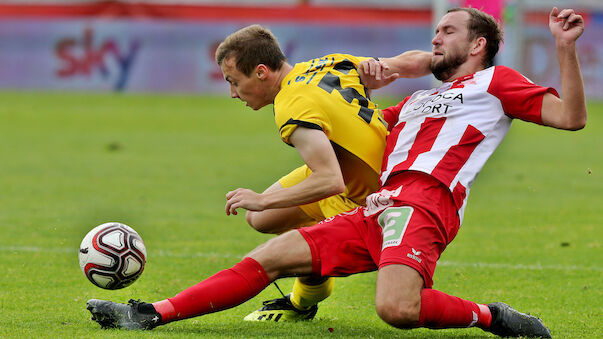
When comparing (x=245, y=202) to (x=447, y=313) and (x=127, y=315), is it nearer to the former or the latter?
(x=127, y=315)

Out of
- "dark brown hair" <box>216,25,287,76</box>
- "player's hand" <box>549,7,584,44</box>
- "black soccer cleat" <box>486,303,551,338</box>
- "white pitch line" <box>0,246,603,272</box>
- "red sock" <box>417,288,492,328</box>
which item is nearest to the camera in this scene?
"player's hand" <box>549,7,584,44</box>

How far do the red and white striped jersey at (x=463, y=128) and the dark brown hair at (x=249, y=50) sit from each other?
818 millimetres

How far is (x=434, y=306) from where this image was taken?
4.59 metres

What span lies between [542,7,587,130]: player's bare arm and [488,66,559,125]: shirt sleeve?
7.0 inches

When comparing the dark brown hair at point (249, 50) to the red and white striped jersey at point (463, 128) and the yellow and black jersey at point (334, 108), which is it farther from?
the red and white striped jersey at point (463, 128)

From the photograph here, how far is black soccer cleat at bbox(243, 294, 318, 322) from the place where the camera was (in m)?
5.41

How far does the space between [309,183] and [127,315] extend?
44.8 inches

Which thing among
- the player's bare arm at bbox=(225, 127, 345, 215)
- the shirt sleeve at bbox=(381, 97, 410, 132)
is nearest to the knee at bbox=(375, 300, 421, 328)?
the player's bare arm at bbox=(225, 127, 345, 215)

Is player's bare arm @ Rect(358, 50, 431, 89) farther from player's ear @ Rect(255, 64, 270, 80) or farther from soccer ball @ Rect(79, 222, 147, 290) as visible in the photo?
soccer ball @ Rect(79, 222, 147, 290)

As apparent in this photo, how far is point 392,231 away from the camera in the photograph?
4730 mm

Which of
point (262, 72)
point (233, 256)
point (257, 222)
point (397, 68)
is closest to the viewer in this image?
point (262, 72)

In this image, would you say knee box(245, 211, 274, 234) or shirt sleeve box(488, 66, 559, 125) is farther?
knee box(245, 211, 274, 234)

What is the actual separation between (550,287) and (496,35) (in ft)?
6.71

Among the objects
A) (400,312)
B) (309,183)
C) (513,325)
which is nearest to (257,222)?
(309,183)
